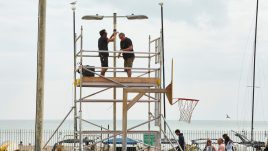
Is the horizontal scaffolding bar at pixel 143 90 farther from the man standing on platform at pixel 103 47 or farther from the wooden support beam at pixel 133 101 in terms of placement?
the man standing on platform at pixel 103 47

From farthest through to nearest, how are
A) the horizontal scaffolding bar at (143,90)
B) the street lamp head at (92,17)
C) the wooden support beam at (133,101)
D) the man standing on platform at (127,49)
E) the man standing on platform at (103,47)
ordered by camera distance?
1. the street lamp head at (92,17)
2. the man standing on platform at (127,49)
3. the man standing on platform at (103,47)
4. the wooden support beam at (133,101)
5. the horizontal scaffolding bar at (143,90)

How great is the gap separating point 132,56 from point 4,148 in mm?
7108

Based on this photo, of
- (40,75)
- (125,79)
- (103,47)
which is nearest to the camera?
(40,75)

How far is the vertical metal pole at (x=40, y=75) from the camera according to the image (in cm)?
1709

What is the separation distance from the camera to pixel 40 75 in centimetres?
1738

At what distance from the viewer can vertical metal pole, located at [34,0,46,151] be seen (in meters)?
17.1

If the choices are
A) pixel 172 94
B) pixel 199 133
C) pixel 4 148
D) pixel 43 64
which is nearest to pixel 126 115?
pixel 172 94

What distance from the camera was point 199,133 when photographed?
158 feet

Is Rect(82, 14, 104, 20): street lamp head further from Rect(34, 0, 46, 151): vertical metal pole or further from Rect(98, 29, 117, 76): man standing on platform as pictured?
Rect(34, 0, 46, 151): vertical metal pole

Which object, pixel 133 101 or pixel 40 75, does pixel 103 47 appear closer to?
pixel 133 101

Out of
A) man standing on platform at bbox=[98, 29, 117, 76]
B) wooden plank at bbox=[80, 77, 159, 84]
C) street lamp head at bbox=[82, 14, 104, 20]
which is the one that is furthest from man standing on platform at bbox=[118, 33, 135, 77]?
street lamp head at bbox=[82, 14, 104, 20]

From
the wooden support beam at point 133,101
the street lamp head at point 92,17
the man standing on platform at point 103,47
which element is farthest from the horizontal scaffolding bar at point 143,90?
the street lamp head at point 92,17

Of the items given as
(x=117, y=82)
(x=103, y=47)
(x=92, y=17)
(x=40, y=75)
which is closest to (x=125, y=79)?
(x=117, y=82)

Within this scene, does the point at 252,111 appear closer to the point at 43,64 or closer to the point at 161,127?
the point at 161,127
